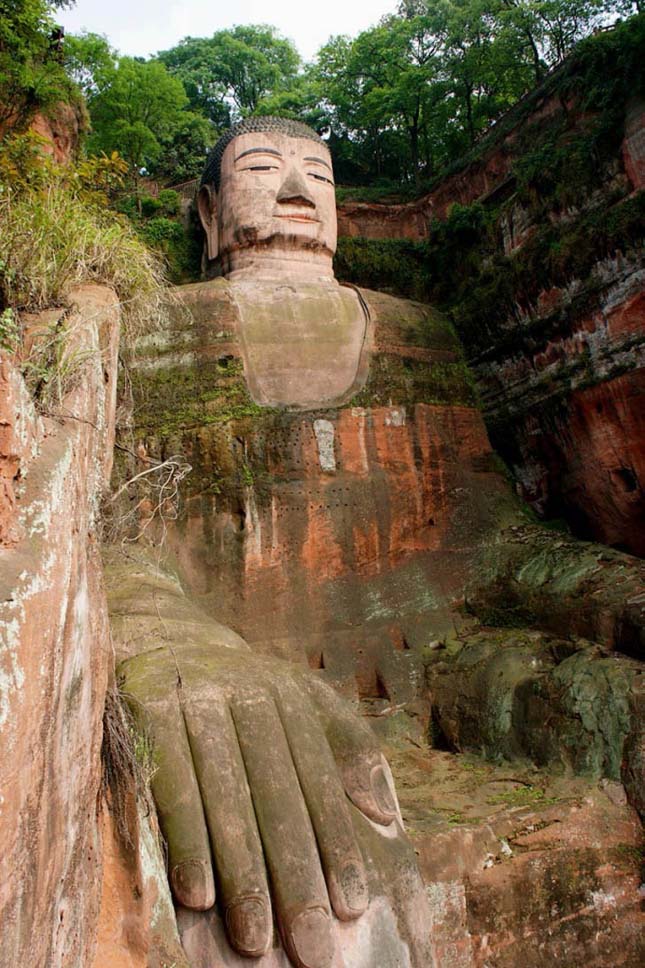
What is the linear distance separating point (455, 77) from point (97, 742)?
25438 millimetres

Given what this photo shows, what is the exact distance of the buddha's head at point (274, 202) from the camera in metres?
10.1

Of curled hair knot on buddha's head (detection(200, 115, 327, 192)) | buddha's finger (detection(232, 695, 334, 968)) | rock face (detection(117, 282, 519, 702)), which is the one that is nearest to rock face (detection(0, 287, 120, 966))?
buddha's finger (detection(232, 695, 334, 968))

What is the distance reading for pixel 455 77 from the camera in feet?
80.8

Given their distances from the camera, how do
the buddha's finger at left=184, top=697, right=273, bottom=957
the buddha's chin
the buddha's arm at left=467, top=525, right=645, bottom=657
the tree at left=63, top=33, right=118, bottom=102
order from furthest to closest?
1. the tree at left=63, top=33, right=118, bottom=102
2. the buddha's chin
3. the buddha's arm at left=467, top=525, right=645, bottom=657
4. the buddha's finger at left=184, top=697, right=273, bottom=957

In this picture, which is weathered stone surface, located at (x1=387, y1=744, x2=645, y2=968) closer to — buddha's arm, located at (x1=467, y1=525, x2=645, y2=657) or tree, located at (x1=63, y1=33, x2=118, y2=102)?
buddha's arm, located at (x1=467, y1=525, x2=645, y2=657)

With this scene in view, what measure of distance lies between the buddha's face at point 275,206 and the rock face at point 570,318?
2031mm

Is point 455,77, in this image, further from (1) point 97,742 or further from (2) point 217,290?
(1) point 97,742

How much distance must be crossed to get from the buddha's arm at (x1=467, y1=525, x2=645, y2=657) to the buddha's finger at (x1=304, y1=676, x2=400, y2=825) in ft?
10.1

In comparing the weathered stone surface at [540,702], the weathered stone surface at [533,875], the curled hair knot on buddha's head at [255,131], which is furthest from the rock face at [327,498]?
the curled hair knot on buddha's head at [255,131]

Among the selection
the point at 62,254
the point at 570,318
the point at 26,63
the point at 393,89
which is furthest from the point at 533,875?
the point at 393,89

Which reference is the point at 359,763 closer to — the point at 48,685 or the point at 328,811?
the point at 328,811

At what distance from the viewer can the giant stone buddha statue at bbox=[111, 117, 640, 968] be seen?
4.30 metres

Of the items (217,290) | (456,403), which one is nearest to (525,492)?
(456,403)

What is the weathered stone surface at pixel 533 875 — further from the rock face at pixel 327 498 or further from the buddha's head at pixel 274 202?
the buddha's head at pixel 274 202
